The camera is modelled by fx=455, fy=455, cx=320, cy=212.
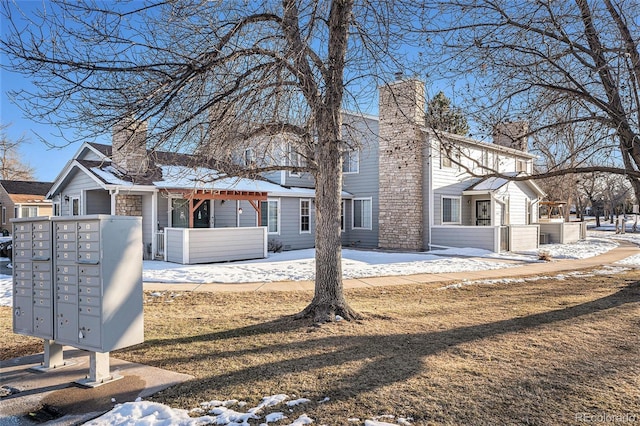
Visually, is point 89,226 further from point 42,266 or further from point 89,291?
point 42,266

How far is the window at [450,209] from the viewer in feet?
67.3

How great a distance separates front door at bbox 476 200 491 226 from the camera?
72.7ft

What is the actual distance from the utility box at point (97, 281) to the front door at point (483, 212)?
66.2ft

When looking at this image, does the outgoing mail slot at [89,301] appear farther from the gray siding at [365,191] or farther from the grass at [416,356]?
the gray siding at [365,191]

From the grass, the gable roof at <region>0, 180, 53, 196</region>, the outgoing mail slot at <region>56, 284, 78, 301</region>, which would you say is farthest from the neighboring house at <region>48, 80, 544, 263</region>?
the gable roof at <region>0, 180, 53, 196</region>

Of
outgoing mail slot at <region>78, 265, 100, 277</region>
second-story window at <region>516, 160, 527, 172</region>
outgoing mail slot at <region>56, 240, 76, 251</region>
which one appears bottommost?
outgoing mail slot at <region>78, 265, 100, 277</region>

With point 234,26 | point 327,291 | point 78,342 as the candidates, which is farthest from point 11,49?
point 327,291

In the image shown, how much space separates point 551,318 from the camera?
697 centimetres

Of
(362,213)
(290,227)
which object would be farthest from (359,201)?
(290,227)

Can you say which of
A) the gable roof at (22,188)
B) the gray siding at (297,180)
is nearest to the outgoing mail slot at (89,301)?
the gray siding at (297,180)

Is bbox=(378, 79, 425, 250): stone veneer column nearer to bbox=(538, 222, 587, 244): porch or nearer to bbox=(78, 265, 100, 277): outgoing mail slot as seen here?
bbox=(538, 222, 587, 244): porch

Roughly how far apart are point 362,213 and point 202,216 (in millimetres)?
7769

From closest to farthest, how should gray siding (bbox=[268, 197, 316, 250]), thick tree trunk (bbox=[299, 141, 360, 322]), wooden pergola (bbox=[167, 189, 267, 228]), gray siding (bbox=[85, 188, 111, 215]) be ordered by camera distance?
thick tree trunk (bbox=[299, 141, 360, 322]) < wooden pergola (bbox=[167, 189, 267, 228]) < gray siding (bbox=[85, 188, 111, 215]) < gray siding (bbox=[268, 197, 316, 250])

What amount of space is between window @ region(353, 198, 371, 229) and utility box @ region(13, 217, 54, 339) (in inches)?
695
